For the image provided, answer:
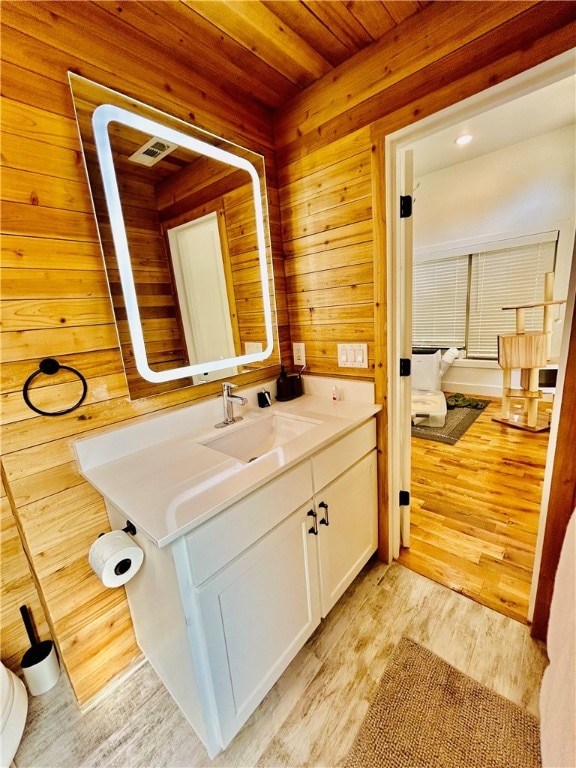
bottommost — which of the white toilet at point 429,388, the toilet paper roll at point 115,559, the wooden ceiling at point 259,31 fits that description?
the white toilet at point 429,388

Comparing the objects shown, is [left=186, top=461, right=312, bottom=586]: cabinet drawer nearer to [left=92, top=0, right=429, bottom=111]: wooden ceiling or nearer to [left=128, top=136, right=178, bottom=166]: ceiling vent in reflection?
[left=128, top=136, right=178, bottom=166]: ceiling vent in reflection

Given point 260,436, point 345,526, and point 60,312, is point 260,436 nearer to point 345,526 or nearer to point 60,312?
point 345,526

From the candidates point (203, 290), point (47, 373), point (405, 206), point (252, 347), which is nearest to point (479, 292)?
point (405, 206)

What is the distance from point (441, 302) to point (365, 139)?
360 cm

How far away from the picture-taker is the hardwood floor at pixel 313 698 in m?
1.03

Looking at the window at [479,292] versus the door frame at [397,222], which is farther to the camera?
the window at [479,292]

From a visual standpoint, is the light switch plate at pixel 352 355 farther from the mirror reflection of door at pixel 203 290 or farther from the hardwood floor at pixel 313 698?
the hardwood floor at pixel 313 698

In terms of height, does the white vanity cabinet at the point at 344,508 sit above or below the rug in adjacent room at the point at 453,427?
above

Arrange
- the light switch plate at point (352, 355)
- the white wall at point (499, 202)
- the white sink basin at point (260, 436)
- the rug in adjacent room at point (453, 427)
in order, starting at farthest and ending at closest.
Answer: the white wall at point (499, 202)
the rug in adjacent room at point (453, 427)
the light switch plate at point (352, 355)
the white sink basin at point (260, 436)

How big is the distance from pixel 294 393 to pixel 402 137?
1228mm

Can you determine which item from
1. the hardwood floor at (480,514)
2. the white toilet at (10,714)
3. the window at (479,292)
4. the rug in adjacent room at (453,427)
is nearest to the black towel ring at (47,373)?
the white toilet at (10,714)

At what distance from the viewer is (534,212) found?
11.5 feet

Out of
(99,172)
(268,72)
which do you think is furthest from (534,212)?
(99,172)

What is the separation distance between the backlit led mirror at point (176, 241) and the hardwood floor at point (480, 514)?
144cm
